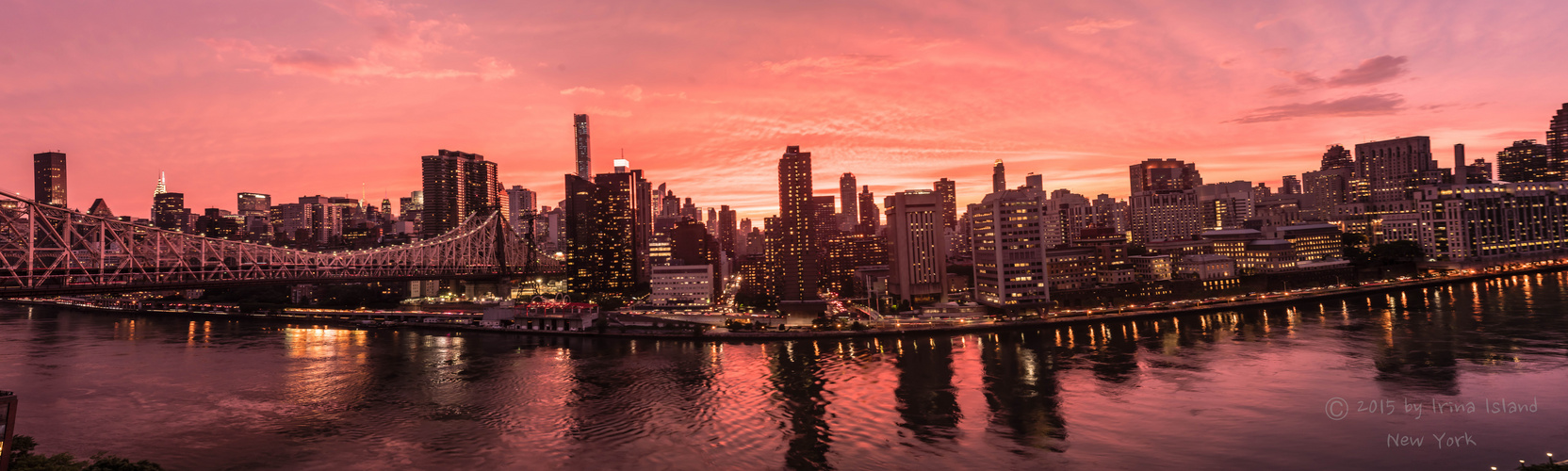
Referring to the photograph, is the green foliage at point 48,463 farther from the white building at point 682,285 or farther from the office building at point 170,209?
the office building at point 170,209

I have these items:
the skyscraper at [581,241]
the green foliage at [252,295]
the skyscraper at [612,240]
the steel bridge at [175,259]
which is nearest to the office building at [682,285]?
the skyscraper at [612,240]

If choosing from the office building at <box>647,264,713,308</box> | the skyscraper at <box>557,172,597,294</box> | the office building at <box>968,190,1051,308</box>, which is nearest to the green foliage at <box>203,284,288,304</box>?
the skyscraper at <box>557,172,597,294</box>

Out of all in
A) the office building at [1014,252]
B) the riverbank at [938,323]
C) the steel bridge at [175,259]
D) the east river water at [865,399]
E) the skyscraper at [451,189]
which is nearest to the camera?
the east river water at [865,399]

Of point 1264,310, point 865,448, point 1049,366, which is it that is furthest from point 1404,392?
point 1264,310

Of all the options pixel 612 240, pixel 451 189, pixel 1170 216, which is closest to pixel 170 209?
pixel 451 189

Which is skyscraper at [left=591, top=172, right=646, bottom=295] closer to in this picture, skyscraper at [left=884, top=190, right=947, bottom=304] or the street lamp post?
skyscraper at [left=884, top=190, right=947, bottom=304]
